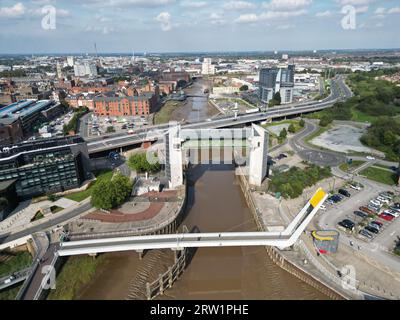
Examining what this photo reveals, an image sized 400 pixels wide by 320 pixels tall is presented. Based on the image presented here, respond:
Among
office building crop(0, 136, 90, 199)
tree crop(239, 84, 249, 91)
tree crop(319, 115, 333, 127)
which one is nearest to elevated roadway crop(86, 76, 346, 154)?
office building crop(0, 136, 90, 199)

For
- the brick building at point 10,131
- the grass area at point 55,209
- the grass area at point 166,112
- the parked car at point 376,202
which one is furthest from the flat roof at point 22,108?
the parked car at point 376,202

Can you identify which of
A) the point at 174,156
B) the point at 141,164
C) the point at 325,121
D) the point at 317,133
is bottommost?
the point at 317,133

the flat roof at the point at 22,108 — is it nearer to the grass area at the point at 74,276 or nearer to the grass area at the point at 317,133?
the grass area at the point at 74,276

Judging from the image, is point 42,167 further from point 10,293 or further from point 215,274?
point 215,274

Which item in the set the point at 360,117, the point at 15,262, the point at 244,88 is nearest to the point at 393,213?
the point at 15,262

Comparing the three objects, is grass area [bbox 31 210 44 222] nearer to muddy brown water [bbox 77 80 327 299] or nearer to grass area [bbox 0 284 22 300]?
grass area [bbox 0 284 22 300]
